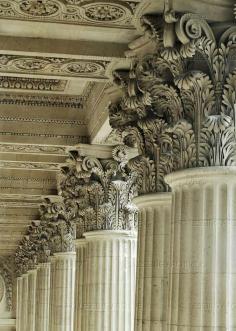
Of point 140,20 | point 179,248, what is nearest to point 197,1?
point 140,20

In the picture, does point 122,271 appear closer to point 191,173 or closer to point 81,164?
point 81,164

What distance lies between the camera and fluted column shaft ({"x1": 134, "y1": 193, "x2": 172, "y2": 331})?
13914 millimetres

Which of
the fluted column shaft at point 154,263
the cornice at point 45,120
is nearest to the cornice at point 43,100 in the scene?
the cornice at point 45,120

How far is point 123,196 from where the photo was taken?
20.0m

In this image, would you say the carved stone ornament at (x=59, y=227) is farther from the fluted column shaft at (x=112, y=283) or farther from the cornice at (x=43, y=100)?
the cornice at (x=43, y=100)

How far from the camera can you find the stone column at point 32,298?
3737 centimetres

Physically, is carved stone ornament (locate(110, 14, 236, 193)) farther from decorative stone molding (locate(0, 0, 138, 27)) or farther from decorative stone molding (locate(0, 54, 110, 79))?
decorative stone molding (locate(0, 54, 110, 79))

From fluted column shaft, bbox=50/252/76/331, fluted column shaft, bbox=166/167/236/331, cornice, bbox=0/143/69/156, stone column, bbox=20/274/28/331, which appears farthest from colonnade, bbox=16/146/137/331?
stone column, bbox=20/274/28/331

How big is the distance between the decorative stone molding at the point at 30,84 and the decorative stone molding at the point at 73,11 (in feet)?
16.6

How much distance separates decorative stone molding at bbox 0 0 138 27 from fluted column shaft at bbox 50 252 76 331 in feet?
46.3

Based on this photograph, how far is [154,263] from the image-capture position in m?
14.2

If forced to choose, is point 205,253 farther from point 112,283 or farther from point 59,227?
point 59,227

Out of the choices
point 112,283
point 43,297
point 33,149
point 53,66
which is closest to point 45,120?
point 33,149

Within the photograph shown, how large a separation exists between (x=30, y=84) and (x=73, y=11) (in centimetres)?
553
